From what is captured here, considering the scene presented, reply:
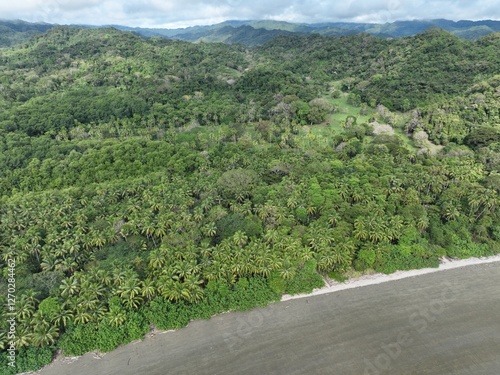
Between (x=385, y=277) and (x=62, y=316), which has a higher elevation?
(x=62, y=316)

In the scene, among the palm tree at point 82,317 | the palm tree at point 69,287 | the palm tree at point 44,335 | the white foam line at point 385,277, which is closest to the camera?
the palm tree at point 44,335

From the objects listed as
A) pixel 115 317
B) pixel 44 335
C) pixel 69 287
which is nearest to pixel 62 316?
pixel 44 335

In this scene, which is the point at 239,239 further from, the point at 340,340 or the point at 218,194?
the point at 340,340

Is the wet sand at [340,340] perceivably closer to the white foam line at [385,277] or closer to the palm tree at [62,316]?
the white foam line at [385,277]

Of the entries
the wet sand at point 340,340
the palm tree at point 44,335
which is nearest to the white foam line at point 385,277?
the wet sand at point 340,340

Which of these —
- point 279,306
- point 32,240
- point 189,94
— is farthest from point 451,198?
point 189,94
